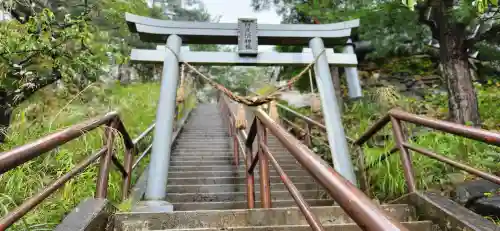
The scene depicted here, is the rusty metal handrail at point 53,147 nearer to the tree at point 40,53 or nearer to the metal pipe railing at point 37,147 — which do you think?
the metal pipe railing at point 37,147

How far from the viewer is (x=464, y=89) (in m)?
5.61

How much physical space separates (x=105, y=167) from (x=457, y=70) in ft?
19.2

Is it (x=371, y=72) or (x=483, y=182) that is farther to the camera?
(x=371, y=72)

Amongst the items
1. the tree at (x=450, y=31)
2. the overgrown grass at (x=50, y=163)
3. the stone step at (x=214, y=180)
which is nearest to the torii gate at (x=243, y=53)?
the overgrown grass at (x=50, y=163)

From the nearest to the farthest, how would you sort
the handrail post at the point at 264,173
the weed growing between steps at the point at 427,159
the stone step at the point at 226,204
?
1. the handrail post at the point at 264,173
2. the weed growing between steps at the point at 427,159
3. the stone step at the point at 226,204

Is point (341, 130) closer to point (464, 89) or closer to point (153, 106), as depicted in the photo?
point (464, 89)

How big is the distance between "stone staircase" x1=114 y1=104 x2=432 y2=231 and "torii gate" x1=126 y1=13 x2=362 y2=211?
977 millimetres

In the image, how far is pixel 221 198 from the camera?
4.75 metres

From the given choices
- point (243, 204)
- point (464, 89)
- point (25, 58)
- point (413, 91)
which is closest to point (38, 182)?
point (25, 58)

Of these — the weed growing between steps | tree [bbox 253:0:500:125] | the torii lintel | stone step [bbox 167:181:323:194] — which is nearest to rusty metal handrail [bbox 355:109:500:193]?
the weed growing between steps

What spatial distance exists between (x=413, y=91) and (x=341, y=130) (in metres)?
6.95

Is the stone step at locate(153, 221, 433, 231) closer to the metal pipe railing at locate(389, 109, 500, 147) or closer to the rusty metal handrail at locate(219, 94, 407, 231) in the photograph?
the rusty metal handrail at locate(219, 94, 407, 231)

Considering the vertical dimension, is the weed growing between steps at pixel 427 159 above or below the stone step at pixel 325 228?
below

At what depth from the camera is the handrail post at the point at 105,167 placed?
233 centimetres
